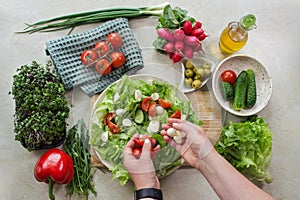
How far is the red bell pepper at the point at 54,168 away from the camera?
159cm

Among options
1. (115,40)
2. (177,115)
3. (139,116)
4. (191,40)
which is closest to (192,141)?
(177,115)

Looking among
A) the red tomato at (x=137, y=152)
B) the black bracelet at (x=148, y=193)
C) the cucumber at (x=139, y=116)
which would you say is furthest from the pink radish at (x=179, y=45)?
the black bracelet at (x=148, y=193)

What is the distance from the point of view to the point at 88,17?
1.80 m

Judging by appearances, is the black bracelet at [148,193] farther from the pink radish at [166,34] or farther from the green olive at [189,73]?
the pink radish at [166,34]

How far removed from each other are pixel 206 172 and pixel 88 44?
0.73 metres

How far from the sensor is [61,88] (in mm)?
1639

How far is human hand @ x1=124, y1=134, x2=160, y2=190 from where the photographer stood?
1462 mm

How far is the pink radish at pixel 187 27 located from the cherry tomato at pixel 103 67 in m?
0.35

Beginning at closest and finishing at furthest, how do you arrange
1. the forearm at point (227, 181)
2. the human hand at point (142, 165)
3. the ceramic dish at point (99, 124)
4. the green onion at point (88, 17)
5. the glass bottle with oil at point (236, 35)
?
1. the forearm at point (227, 181)
2. the human hand at point (142, 165)
3. the ceramic dish at point (99, 124)
4. the glass bottle with oil at point (236, 35)
5. the green onion at point (88, 17)

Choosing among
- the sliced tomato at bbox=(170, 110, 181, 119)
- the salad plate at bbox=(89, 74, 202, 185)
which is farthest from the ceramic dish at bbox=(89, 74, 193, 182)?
the sliced tomato at bbox=(170, 110, 181, 119)

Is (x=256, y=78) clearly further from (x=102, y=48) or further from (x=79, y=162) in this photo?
(x=79, y=162)

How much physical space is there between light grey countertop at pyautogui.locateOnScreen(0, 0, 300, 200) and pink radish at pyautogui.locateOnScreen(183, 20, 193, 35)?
13 centimetres

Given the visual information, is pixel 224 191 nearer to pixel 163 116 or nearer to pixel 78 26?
pixel 163 116

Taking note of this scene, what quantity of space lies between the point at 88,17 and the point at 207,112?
0.67 meters
